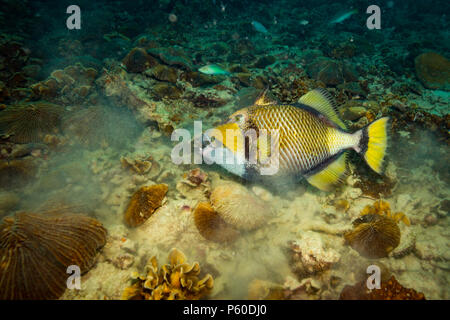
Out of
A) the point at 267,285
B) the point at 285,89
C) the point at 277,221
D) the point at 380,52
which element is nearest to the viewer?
the point at 267,285

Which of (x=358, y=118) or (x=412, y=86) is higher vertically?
(x=412, y=86)

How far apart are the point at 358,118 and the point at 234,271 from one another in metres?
4.00

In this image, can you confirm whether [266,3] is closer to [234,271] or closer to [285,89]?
[285,89]

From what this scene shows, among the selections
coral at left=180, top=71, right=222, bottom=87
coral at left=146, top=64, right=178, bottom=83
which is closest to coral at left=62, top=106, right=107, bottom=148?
coral at left=146, top=64, right=178, bottom=83

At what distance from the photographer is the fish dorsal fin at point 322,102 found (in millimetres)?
2657

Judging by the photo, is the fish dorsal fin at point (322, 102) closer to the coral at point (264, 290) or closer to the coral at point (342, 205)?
the coral at point (342, 205)

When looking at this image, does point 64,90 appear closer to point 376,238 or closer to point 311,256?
point 311,256

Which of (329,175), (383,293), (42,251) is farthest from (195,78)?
(383,293)

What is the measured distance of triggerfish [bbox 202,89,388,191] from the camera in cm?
231

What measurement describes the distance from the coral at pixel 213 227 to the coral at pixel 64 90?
4.35 m

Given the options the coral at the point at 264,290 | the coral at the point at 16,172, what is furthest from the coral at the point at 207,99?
the coral at the point at 264,290
